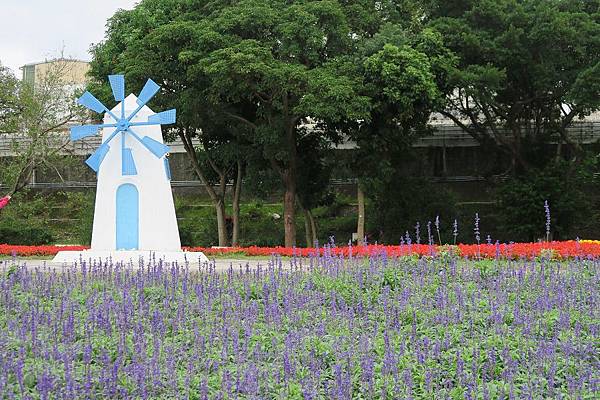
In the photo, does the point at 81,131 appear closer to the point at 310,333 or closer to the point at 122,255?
the point at 122,255

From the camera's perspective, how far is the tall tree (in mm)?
22453

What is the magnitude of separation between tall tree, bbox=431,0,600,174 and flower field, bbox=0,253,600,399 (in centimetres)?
1338

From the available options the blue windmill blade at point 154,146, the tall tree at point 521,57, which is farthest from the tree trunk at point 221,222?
the blue windmill blade at point 154,146

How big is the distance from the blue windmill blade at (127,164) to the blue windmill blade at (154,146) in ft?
1.27

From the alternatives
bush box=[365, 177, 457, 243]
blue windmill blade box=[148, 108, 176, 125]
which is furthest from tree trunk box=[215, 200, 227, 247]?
blue windmill blade box=[148, 108, 176, 125]

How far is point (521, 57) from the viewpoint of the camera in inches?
933

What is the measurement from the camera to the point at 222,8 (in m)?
22.7

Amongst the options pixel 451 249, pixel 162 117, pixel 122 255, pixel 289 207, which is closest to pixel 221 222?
pixel 289 207

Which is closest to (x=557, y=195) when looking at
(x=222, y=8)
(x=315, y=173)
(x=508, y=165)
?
(x=508, y=165)

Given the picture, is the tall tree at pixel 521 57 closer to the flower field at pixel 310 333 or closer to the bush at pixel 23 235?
the bush at pixel 23 235

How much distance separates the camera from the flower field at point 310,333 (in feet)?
17.7

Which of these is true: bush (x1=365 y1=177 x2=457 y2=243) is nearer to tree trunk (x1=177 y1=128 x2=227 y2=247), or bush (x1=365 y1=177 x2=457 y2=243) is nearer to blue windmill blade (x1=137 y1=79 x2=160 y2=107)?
tree trunk (x1=177 y1=128 x2=227 y2=247)

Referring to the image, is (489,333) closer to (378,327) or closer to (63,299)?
(378,327)

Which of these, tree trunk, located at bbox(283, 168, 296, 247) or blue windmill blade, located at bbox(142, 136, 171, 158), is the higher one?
blue windmill blade, located at bbox(142, 136, 171, 158)
